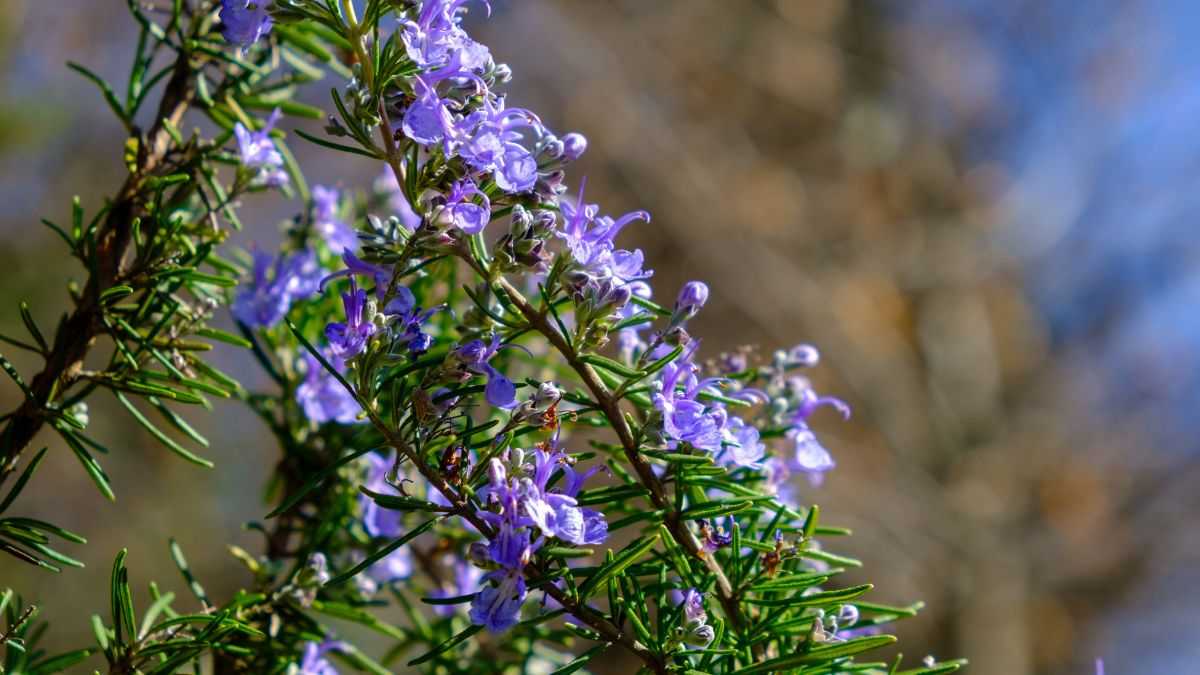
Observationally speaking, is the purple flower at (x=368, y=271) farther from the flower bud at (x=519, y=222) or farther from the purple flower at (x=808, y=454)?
the purple flower at (x=808, y=454)

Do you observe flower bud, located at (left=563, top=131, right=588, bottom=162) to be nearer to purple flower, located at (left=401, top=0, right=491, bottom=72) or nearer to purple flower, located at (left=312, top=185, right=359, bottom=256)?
purple flower, located at (left=401, top=0, right=491, bottom=72)

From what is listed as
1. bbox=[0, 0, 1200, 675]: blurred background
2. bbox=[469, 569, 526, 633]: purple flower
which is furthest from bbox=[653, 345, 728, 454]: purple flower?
bbox=[0, 0, 1200, 675]: blurred background

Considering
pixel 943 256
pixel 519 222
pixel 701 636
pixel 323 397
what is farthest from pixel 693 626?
pixel 943 256

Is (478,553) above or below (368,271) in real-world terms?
below

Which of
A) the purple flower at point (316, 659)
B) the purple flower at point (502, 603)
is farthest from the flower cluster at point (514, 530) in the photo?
the purple flower at point (316, 659)

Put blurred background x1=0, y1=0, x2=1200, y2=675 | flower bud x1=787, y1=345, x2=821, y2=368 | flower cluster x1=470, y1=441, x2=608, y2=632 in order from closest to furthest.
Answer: flower cluster x1=470, y1=441, x2=608, y2=632 < flower bud x1=787, y1=345, x2=821, y2=368 < blurred background x1=0, y1=0, x2=1200, y2=675

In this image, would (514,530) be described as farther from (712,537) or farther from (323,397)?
(323,397)

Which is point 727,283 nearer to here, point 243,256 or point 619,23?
point 619,23
